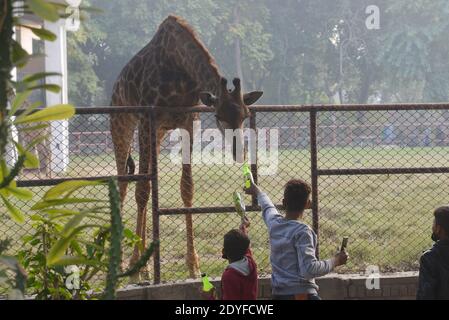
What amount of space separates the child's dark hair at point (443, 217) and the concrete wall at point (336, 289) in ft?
6.03

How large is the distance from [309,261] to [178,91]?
3.59 m

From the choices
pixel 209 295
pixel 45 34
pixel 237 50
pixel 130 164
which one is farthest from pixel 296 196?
pixel 237 50

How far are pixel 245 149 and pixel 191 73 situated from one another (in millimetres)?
1365

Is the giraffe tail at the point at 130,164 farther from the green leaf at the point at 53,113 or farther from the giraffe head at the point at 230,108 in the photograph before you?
the green leaf at the point at 53,113

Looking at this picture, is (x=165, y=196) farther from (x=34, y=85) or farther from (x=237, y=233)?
(x=34, y=85)

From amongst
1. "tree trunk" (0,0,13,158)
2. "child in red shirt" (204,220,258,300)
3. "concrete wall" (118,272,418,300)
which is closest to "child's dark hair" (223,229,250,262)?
"child in red shirt" (204,220,258,300)

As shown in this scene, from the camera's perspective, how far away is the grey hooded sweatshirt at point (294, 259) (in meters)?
3.98

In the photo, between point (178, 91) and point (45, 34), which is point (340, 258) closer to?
point (45, 34)

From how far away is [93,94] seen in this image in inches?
1693

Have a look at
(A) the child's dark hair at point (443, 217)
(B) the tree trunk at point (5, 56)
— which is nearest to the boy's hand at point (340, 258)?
(A) the child's dark hair at point (443, 217)

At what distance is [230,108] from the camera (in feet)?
20.1

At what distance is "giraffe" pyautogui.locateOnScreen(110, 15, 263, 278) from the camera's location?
6203 millimetres

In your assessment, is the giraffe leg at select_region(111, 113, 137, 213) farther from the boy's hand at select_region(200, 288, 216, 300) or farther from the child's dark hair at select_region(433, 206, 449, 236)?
the child's dark hair at select_region(433, 206, 449, 236)
